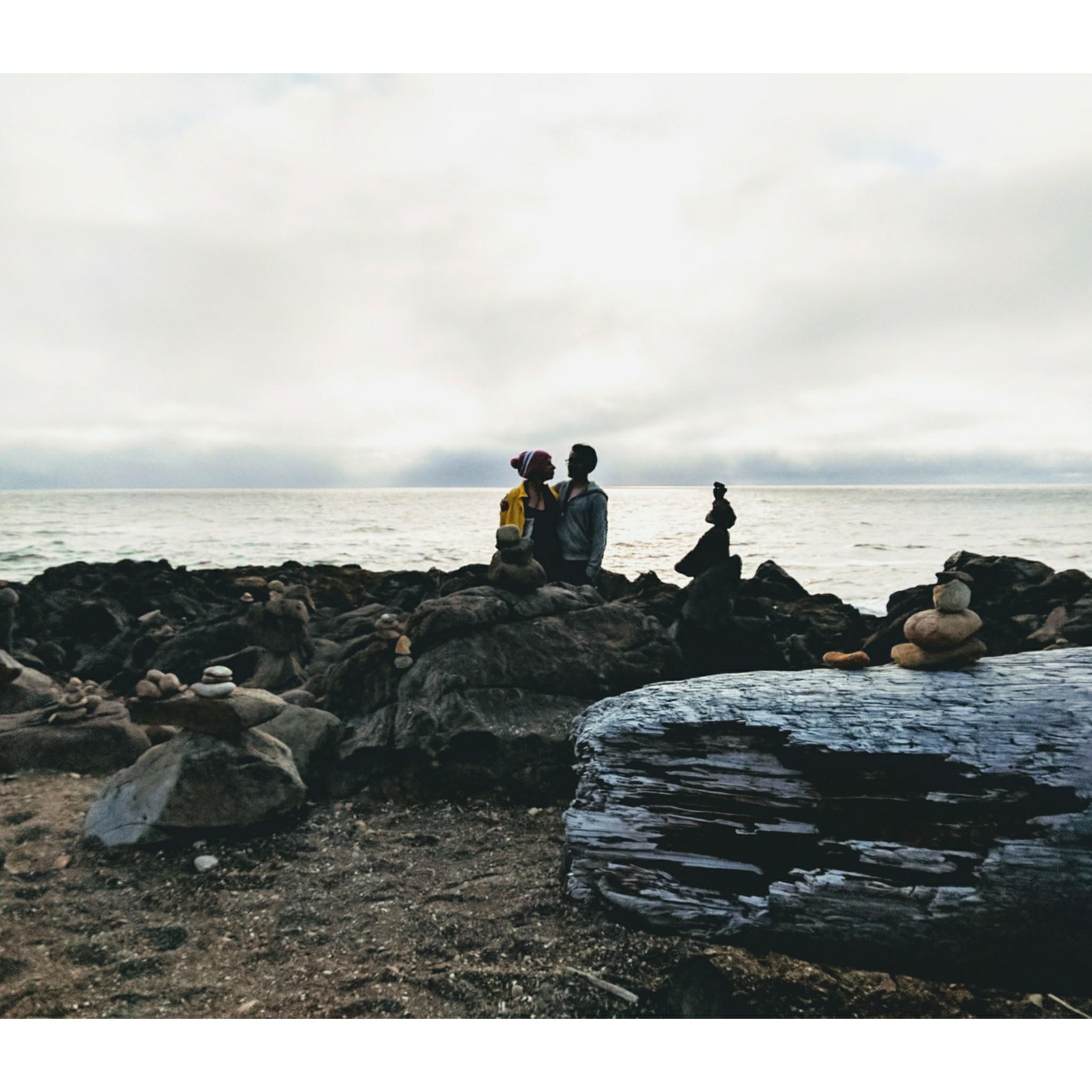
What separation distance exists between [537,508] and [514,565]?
1588 mm

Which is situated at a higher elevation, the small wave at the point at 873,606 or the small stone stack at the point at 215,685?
the small stone stack at the point at 215,685

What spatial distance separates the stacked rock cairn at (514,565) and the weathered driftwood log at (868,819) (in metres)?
3.18

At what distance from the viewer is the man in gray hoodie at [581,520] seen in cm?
830

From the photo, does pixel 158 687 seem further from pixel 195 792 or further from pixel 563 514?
pixel 563 514

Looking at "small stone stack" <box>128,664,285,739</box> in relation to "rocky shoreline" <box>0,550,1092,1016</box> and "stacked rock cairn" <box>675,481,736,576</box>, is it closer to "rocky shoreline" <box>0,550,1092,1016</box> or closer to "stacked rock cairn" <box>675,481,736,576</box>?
"rocky shoreline" <box>0,550,1092,1016</box>

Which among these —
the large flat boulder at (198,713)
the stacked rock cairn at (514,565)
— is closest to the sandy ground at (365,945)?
the large flat boulder at (198,713)

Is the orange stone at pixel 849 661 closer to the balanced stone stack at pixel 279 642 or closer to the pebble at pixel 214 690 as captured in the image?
the pebble at pixel 214 690

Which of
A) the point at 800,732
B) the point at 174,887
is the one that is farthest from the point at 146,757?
the point at 800,732

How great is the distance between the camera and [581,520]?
8.42 m

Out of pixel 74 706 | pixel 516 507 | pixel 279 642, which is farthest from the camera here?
pixel 279 642

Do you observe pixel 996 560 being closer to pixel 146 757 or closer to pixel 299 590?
pixel 299 590

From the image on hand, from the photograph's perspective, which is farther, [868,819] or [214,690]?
[214,690]

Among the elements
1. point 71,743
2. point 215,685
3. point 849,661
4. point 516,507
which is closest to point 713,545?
point 516,507

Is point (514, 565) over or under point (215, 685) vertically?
over
